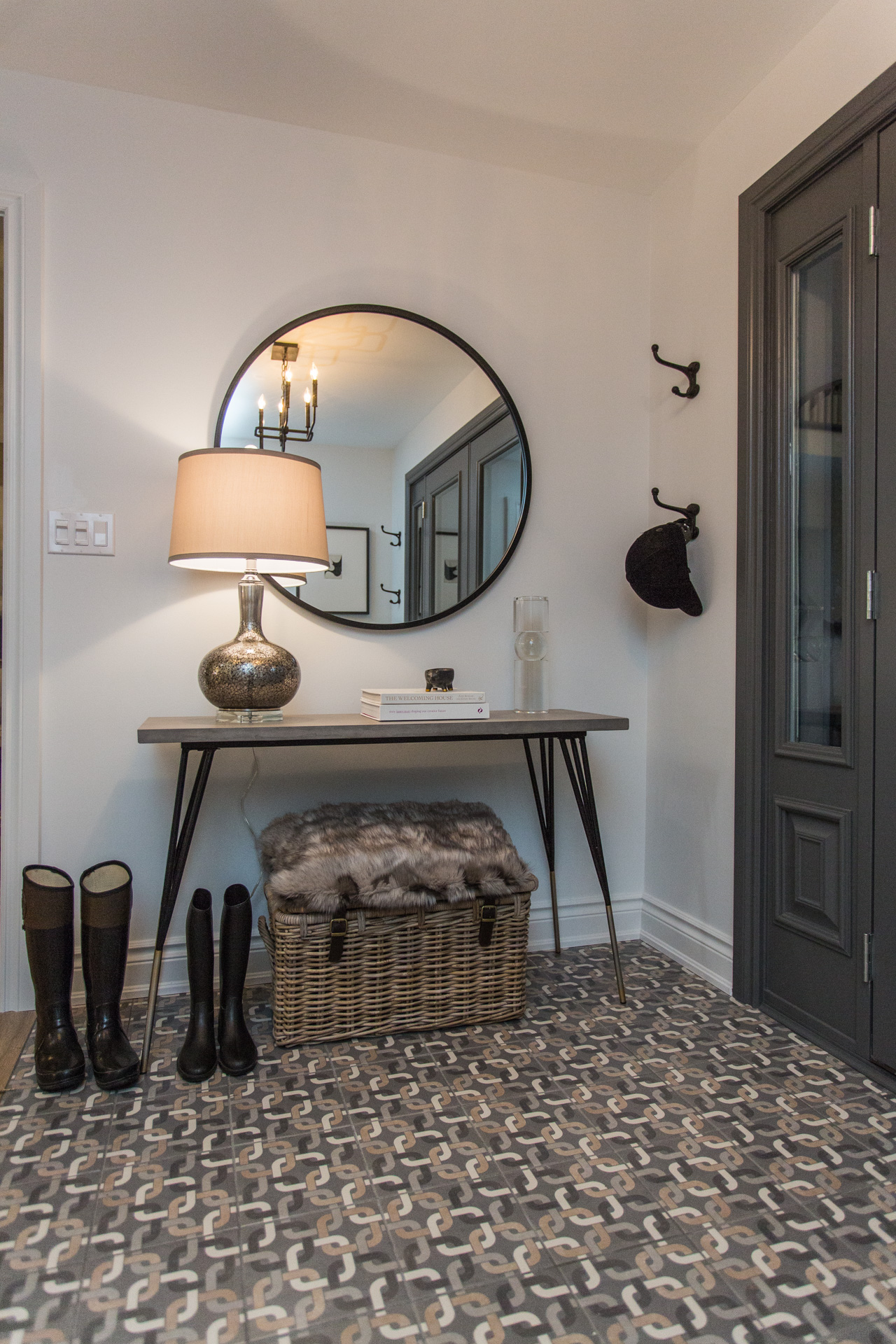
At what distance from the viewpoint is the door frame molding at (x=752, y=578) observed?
1.97 meters

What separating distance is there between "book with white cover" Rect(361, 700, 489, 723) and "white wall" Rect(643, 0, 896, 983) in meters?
0.68

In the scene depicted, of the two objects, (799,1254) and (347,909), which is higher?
(347,909)

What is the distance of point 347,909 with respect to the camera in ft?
5.80

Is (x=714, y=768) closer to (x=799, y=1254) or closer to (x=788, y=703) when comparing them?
(x=788, y=703)

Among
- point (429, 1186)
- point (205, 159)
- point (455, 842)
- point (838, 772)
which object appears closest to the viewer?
point (429, 1186)

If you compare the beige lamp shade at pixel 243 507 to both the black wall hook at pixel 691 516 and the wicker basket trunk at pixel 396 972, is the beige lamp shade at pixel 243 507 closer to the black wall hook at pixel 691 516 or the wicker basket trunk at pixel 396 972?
the wicker basket trunk at pixel 396 972

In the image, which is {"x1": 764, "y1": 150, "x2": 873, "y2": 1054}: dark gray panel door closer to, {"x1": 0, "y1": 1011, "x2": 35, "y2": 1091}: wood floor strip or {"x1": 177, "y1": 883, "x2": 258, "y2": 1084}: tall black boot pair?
{"x1": 177, "y1": 883, "x2": 258, "y2": 1084}: tall black boot pair

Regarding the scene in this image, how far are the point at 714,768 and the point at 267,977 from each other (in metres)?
1.34

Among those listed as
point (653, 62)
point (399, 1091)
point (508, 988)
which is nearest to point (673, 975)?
point (508, 988)

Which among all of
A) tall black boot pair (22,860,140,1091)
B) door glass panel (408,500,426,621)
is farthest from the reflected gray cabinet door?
tall black boot pair (22,860,140,1091)

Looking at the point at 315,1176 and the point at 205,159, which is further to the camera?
the point at 205,159

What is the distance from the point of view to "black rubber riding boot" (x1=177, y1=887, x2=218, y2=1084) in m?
1.66

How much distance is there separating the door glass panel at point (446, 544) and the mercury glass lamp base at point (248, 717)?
611 millimetres

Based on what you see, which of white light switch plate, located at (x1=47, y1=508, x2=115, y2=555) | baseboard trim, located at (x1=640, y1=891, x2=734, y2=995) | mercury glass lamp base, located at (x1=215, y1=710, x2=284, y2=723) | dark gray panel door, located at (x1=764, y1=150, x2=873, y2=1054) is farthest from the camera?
baseboard trim, located at (x1=640, y1=891, x2=734, y2=995)
